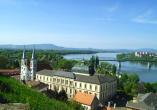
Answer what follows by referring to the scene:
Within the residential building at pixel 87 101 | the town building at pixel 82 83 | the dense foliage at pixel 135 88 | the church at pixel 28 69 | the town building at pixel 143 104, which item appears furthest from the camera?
the church at pixel 28 69

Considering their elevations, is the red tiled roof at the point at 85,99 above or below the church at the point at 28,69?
below

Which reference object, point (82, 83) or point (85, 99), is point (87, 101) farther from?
point (82, 83)

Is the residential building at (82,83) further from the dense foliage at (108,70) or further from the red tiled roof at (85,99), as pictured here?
the dense foliage at (108,70)

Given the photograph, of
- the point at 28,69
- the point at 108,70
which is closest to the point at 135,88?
the point at 28,69

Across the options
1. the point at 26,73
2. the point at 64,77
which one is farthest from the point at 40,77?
the point at 64,77

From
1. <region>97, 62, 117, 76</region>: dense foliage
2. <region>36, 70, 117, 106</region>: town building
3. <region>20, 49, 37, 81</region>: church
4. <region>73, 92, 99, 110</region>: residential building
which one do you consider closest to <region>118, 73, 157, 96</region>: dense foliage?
<region>36, 70, 117, 106</region>: town building

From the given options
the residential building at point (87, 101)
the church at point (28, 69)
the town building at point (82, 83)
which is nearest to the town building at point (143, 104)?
the residential building at point (87, 101)

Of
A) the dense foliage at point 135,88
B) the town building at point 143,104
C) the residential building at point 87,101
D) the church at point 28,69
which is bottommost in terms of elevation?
the dense foliage at point 135,88

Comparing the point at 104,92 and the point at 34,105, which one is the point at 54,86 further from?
the point at 34,105

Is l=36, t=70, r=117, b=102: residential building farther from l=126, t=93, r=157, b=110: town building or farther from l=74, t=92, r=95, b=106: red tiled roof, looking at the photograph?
l=126, t=93, r=157, b=110: town building
